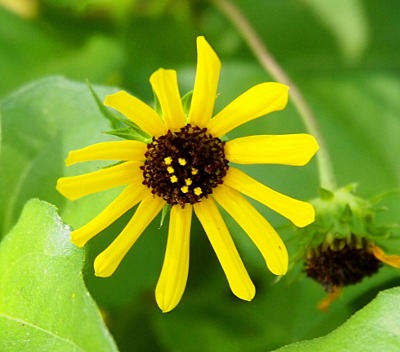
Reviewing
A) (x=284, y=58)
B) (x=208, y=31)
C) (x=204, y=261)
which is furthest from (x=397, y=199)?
(x=208, y=31)

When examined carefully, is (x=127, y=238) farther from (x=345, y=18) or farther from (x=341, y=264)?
(x=345, y=18)

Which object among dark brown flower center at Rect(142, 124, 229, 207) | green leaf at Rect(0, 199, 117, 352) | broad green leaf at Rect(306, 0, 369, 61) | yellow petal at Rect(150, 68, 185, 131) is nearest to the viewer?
green leaf at Rect(0, 199, 117, 352)

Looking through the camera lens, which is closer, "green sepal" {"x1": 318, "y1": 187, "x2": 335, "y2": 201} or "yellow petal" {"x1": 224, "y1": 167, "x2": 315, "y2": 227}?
"yellow petal" {"x1": 224, "y1": 167, "x2": 315, "y2": 227}

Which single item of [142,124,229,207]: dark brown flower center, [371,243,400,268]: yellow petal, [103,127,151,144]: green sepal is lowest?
[371,243,400,268]: yellow petal

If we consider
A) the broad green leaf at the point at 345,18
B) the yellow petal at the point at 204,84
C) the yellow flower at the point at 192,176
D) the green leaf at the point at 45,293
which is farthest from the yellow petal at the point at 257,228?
the broad green leaf at the point at 345,18

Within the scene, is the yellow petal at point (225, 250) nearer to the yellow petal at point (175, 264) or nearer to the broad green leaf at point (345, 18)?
the yellow petal at point (175, 264)

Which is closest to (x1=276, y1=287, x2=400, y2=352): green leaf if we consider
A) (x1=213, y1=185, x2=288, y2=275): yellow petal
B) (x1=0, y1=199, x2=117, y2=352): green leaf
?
(x1=213, y1=185, x2=288, y2=275): yellow petal

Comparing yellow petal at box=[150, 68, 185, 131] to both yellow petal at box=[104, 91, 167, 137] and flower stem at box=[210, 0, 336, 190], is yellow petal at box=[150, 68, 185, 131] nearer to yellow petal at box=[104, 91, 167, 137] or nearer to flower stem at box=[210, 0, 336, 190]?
yellow petal at box=[104, 91, 167, 137]
